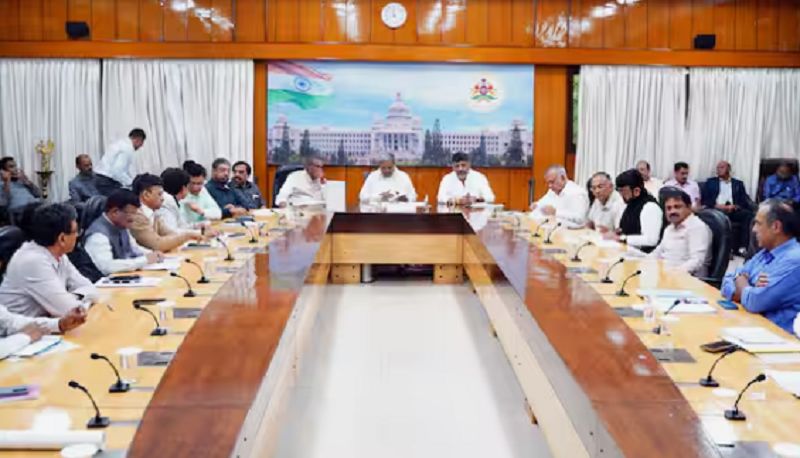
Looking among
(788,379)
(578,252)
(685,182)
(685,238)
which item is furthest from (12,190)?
(788,379)

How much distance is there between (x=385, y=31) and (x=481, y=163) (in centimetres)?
189

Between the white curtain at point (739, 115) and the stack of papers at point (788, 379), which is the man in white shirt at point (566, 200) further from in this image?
the stack of papers at point (788, 379)

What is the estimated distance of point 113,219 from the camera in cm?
453

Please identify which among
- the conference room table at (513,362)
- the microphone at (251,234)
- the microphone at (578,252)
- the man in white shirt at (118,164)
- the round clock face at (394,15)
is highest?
the round clock face at (394,15)

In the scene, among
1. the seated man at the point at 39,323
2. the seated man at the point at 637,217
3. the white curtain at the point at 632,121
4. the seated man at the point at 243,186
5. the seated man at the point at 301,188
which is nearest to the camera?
the seated man at the point at 39,323

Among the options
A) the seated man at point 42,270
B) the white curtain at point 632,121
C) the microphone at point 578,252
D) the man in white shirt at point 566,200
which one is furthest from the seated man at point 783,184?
the seated man at point 42,270

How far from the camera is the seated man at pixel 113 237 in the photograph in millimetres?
4414

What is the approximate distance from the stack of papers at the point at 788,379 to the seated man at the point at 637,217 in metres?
3.28

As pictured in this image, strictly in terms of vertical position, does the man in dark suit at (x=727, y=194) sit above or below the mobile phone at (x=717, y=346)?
above

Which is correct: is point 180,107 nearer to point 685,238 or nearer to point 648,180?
point 648,180

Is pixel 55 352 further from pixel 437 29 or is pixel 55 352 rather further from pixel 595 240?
pixel 437 29

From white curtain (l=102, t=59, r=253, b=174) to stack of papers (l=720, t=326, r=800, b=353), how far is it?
24.0ft

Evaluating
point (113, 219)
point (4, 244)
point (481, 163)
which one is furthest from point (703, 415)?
point (481, 163)

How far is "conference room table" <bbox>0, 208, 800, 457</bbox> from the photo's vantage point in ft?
6.54
